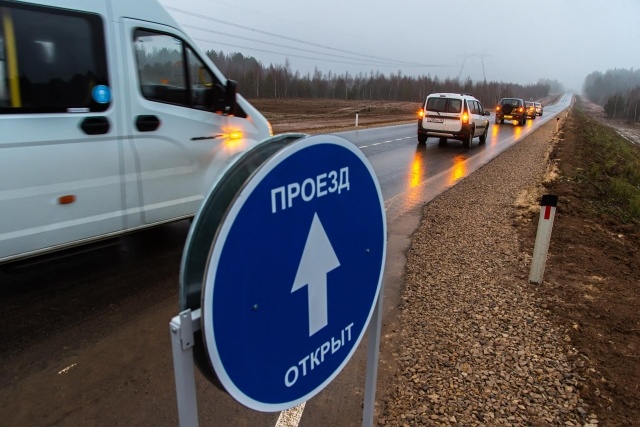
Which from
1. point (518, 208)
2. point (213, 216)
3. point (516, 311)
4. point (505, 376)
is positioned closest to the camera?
point (213, 216)

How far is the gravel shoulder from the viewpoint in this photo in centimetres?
260

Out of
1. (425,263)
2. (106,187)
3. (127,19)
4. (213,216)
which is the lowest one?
(425,263)

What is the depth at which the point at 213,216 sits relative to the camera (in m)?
1.03

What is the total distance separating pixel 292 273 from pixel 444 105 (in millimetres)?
17403

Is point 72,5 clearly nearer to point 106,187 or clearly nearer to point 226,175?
point 106,187

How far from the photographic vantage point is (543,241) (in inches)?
171

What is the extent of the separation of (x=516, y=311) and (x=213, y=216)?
3.49 m

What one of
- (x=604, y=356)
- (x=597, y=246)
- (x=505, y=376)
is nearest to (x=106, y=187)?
(x=505, y=376)

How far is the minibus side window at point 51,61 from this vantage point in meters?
3.26

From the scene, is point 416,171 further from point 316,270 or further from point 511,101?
point 511,101

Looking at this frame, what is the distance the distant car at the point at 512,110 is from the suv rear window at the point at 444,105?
18649 millimetres

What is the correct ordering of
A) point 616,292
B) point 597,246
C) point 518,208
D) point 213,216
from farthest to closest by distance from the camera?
point 518,208 → point 597,246 → point 616,292 → point 213,216

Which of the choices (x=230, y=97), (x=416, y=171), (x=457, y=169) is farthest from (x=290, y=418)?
(x=457, y=169)

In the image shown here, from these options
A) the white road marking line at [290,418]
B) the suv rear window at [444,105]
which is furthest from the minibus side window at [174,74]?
the suv rear window at [444,105]
